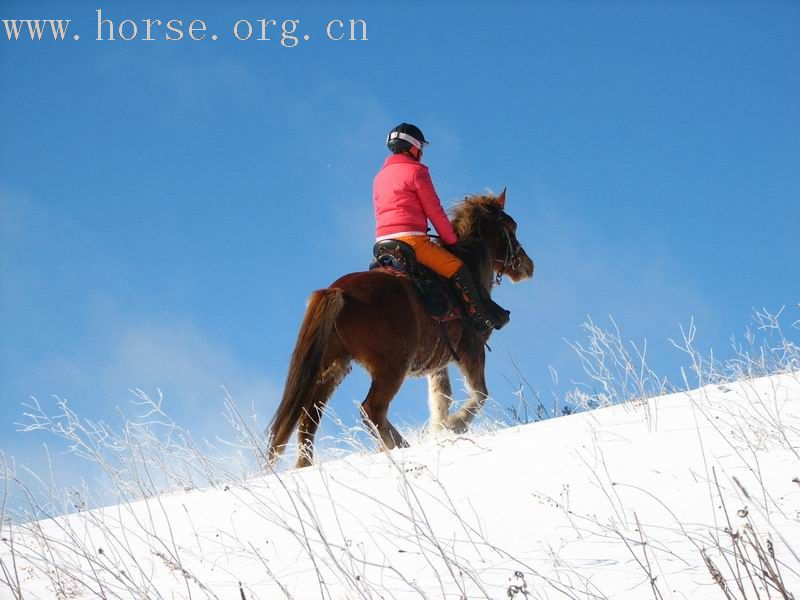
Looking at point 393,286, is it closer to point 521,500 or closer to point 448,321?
point 448,321

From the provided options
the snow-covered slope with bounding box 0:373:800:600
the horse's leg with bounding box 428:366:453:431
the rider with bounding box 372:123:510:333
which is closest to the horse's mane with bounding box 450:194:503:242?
the rider with bounding box 372:123:510:333

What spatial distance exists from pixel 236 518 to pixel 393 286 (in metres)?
3.17

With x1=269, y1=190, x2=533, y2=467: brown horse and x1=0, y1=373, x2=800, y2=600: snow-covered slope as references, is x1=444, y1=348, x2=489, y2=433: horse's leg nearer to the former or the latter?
x1=269, y1=190, x2=533, y2=467: brown horse

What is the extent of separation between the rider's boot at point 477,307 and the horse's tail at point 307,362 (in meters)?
1.44

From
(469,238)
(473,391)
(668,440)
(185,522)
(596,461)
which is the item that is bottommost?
(185,522)

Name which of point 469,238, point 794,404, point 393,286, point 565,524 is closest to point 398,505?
point 565,524

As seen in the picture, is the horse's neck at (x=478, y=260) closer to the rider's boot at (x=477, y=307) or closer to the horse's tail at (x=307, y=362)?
the rider's boot at (x=477, y=307)

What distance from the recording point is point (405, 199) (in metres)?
6.99

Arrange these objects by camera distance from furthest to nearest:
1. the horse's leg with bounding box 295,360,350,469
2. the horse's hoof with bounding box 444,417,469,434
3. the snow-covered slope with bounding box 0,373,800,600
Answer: the horse's hoof with bounding box 444,417,469,434, the horse's leg with bounding box 295,360,350,469, the snow-covered slope with bounding box 0,373,800,600

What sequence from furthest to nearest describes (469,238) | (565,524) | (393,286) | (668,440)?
(469,238), (393,286), (668,440), (565,524)

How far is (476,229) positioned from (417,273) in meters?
1.44

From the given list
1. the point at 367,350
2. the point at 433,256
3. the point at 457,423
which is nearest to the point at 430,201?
the point at 433,256

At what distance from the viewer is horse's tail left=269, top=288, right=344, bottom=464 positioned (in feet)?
19.5

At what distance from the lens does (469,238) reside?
7820 mm
